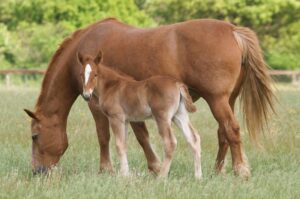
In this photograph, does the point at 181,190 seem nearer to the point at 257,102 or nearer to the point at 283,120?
the point at 257,102

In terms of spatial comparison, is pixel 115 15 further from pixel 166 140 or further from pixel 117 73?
pixel 166 140

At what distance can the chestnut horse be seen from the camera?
8422 mm

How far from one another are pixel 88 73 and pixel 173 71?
1.01 m

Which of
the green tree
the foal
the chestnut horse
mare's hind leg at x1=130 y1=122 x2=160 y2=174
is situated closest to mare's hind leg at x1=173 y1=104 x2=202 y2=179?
the foal

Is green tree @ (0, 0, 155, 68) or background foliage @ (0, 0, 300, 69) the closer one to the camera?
green tree @ (0, 0, 155, 68)

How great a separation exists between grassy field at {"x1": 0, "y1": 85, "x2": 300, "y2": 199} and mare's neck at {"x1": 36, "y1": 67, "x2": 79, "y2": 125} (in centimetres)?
67

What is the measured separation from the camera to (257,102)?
354 inches

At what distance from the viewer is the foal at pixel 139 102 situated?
8102 mm

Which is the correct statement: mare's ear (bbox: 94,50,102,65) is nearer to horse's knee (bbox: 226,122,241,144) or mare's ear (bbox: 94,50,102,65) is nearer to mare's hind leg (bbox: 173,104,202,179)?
mare's hind leg (bbox: 173,104,202,179)

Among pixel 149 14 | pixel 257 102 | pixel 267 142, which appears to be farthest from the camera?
pixel 149 14

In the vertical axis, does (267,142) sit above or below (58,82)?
below

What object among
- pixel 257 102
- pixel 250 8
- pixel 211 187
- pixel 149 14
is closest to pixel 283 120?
pixel 257 102

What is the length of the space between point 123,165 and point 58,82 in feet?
5.61

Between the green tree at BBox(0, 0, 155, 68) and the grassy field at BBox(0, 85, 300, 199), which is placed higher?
the grassy field at BBox(0, 85, 300, 199)
